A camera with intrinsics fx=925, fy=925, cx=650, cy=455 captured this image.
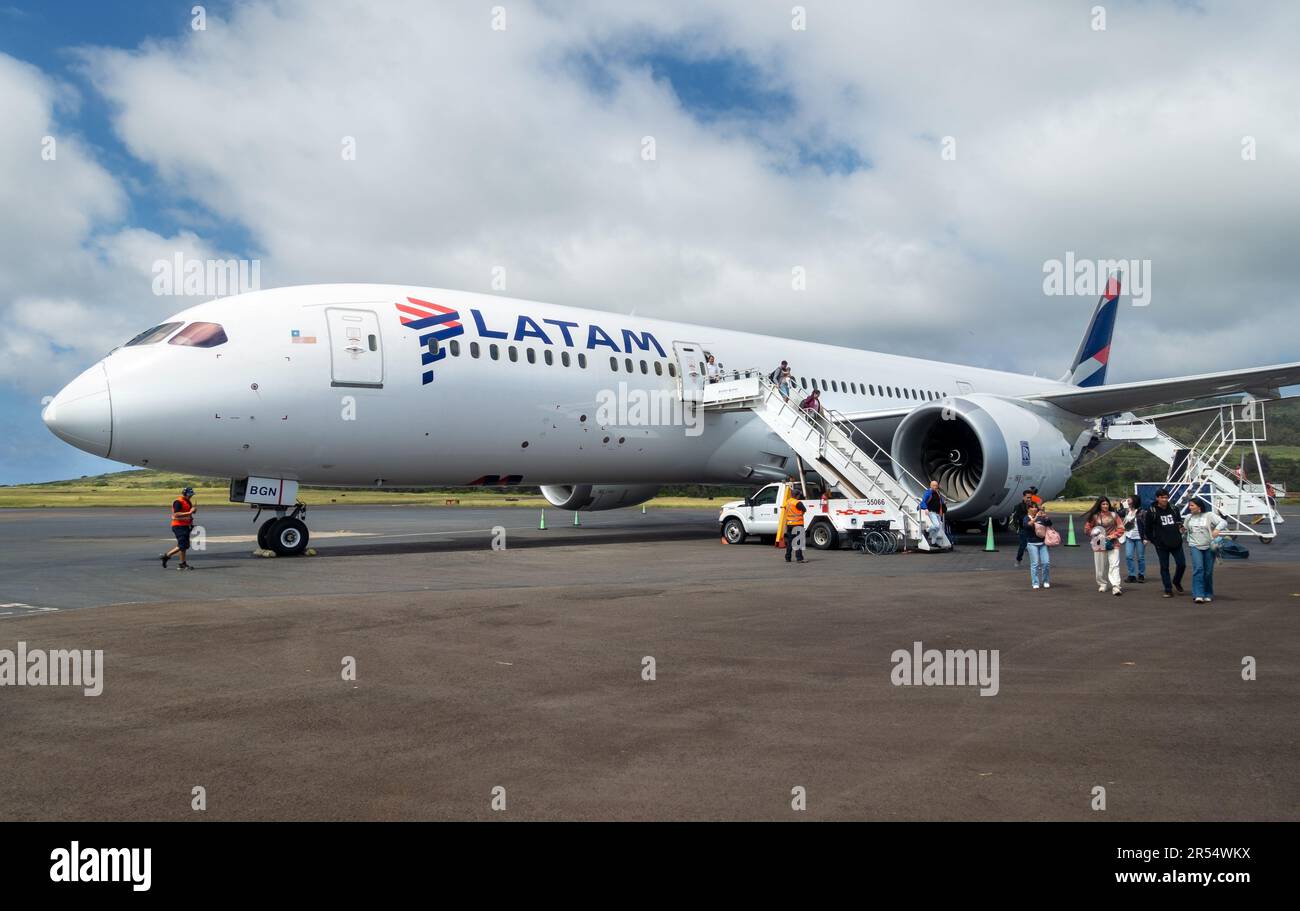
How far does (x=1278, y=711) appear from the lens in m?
5.69

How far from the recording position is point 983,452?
18.8m

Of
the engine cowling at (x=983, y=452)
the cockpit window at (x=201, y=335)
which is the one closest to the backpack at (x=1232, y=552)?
the engine cowling at (x=983, y=452)

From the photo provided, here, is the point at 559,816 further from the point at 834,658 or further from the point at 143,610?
the point at 143,610

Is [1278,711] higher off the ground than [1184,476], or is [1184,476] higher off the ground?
[1184,476]

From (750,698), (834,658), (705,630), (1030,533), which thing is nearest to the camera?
(750,698)

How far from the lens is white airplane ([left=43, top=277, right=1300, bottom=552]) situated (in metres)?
14.3

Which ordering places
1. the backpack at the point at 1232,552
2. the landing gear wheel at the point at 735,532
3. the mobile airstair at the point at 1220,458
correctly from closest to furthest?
1. the backpack at the point at 1232,552
2. the mobile airstair at the point at 1220,458
3. the landing gear wheel at the point at 735,532

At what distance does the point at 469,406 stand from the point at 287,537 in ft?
13.0

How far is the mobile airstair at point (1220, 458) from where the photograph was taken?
2067 cm

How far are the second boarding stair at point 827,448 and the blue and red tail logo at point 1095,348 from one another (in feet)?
51.1

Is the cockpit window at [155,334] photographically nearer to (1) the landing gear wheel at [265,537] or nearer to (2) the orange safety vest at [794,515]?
(1) the landing gear wheel at [265,537]

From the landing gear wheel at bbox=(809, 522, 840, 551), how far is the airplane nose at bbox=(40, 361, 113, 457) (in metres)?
12.9
